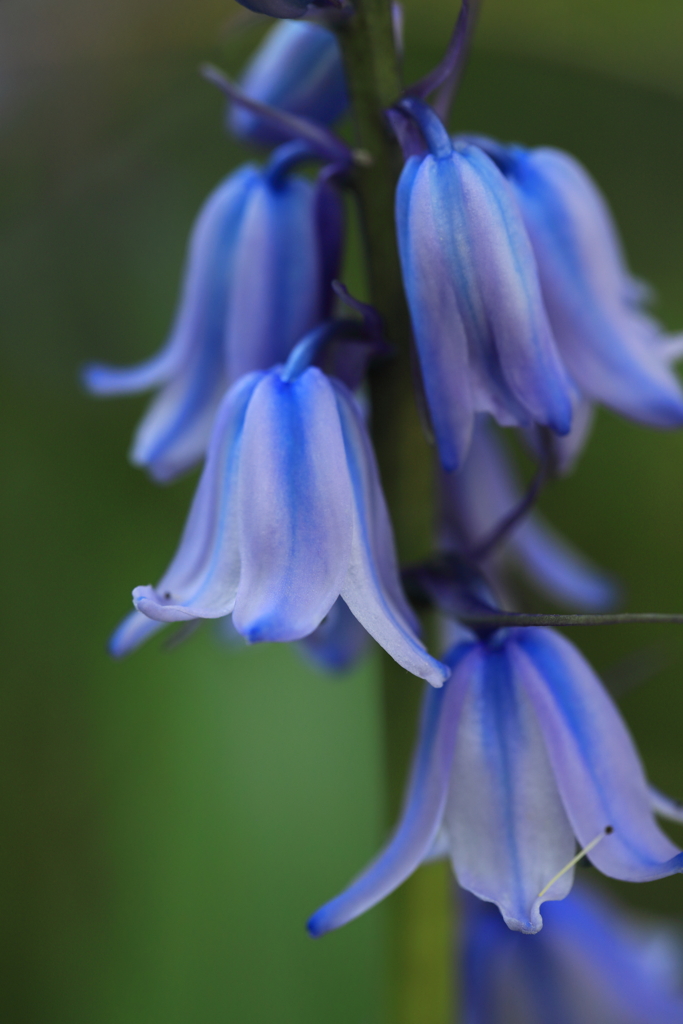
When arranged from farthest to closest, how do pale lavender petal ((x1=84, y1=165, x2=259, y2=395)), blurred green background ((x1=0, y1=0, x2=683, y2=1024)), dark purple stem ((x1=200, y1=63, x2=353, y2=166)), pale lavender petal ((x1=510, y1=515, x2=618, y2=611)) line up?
blurred green background ((x1=0, y1=0, x2=683, y2=1024))
pale lavender petal ((x1=510, y1=515, x2=618, y2=611))
pale lavender petal ((x1=84, y1=165, x2=259, y2=395))
dark purple stem ((x1=200, y1=63, x2=353, y2=166))

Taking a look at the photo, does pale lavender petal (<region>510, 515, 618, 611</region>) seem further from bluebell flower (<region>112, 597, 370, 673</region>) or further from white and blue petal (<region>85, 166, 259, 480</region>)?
white and blue petal (<region>85, 166, 259, 480</region>)

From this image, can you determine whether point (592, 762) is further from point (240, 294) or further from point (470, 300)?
point (240, 294)

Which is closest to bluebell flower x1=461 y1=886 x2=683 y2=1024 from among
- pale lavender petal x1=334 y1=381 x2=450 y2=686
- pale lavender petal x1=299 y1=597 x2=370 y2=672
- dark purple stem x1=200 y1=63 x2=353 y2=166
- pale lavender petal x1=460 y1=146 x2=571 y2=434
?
pale lavender petal x1=299 y1=597 x2=370 y2=672

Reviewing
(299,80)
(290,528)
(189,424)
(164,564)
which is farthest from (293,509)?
(164,564)

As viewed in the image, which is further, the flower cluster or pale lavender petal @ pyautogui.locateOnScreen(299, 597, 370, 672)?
pale lavender petal @ pyautogui.locateOnScreen(299, 597, 370, 672)

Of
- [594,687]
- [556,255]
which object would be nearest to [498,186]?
[556,255]

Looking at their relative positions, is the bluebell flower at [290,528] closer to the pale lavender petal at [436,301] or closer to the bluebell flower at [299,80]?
the pale lavender petal at [436,301]

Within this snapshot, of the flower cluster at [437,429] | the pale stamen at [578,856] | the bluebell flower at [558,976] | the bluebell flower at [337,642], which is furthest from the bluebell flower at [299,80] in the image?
the bluebell flower at [558,976]
